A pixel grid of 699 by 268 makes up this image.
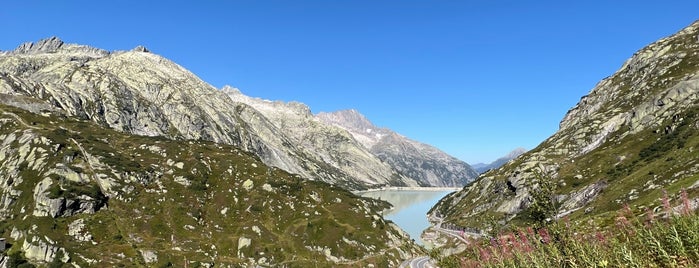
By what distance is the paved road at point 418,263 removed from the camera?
16852 cm

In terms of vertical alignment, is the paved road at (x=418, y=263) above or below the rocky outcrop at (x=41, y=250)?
below

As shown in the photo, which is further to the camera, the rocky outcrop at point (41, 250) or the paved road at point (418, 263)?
the paved road at point (418, 263)

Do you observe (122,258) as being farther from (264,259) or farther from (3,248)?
(264,259)

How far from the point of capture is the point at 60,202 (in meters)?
188

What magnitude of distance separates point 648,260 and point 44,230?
207862mm

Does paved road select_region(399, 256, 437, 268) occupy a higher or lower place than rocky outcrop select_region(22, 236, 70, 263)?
lower

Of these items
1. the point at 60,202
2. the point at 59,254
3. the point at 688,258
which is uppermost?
the point at 60,202

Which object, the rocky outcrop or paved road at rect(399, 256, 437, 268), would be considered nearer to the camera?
the rocky outcrop

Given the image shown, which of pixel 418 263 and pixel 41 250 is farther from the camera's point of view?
pixel 418 263

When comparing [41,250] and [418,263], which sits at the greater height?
[41,250]

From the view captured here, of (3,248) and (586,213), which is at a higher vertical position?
(3,248)

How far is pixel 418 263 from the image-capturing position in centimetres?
17850

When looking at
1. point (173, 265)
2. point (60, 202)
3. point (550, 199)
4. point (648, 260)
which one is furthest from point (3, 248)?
point (648, 260)

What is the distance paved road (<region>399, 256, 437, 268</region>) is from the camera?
553 feet
